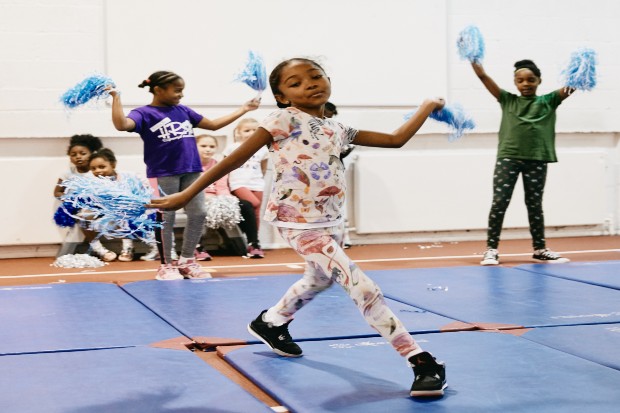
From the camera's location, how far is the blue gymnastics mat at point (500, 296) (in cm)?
416

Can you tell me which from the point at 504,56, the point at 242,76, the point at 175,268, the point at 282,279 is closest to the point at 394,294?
the point at 282,279

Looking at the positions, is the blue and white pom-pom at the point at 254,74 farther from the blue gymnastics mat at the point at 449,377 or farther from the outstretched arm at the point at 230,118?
the blue gymnastics mat at the point at 449,377

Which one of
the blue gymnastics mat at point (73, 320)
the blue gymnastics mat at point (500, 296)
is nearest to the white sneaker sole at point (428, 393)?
the blue gymnastics mat at point (500, 296)

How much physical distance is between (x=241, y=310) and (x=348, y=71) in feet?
13.9

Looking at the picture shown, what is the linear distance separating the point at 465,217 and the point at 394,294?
385 centimetres

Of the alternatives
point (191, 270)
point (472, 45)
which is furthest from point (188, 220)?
point (472, 45)

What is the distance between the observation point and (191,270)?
19.5 feet

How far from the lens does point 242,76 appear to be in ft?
20.4

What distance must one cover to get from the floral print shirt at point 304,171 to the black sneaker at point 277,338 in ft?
1.52

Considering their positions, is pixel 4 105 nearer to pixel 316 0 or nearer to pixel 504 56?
pixel 316 0

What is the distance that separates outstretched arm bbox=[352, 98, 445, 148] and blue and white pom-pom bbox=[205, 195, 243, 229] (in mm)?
4069

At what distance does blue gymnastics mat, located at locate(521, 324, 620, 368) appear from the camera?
3342 millimetres

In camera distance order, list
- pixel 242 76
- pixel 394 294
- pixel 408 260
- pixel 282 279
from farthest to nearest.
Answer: pixel 408 260 → pixel 242 76 → pixel 282 279 → pixel 394 294

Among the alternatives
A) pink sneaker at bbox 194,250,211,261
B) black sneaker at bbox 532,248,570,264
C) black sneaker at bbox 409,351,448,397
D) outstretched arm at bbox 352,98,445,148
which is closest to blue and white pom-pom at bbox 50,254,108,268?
pink sneaker at bbox 194,250,211,261
